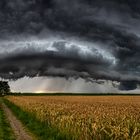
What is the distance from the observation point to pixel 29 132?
26625 millimetres

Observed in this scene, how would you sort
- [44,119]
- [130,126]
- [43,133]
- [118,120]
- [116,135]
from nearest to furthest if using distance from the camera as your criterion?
[116,135] < [130,126] < [118,120] < [43,133] < [44,119]

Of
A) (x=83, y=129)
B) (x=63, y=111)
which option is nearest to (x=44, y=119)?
(x=63, y=111)

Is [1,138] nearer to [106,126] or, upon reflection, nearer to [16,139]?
[16,139]

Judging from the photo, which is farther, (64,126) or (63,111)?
(63,111)

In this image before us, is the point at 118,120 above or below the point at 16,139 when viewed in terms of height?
above

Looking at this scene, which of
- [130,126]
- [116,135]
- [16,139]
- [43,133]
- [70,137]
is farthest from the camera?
[43,133]

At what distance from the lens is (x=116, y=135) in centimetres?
1526

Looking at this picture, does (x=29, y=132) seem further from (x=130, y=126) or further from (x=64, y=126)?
(x=130, y=126)

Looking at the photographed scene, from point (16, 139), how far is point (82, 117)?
15.4 ft

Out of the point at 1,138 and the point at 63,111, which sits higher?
the point at 63,111

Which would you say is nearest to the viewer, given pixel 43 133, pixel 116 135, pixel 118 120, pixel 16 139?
pixel 116 135

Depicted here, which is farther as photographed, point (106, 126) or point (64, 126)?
point (64, 126)

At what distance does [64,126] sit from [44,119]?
7.31 metres

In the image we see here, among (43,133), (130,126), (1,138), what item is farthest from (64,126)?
(130,126)
